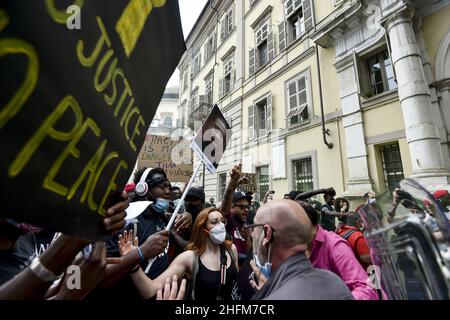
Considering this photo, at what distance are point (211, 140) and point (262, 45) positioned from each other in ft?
34.3

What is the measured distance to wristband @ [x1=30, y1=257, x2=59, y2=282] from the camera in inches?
28.9

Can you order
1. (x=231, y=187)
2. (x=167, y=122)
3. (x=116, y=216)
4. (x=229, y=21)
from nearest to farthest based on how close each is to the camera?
(x=116, y=216), (x=231, y=187), (x=229, y=21), (x=167, y=122)

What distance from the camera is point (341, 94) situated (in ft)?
23.0

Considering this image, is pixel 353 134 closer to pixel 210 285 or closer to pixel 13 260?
pixel 210 285

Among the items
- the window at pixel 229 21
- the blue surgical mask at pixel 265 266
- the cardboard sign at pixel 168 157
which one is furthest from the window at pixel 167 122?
the blue surgical mask at pixel 265 266

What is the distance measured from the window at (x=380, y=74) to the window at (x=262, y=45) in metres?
4.99

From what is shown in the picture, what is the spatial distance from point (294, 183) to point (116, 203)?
809 cm

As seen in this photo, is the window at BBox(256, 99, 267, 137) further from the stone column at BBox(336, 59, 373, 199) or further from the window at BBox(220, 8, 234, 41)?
the window at BBox(220, 8, 234, 41)

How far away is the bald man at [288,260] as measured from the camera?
985 millimetres

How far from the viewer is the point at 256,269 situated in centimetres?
152


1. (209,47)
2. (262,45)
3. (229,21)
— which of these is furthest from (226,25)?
(262,45)

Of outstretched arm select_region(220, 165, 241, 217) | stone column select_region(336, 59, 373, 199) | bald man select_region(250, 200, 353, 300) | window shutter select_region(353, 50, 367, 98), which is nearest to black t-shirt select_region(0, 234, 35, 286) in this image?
bald man select_region(250, 200, 353, 300)

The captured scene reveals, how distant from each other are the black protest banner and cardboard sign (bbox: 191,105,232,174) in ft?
4.26

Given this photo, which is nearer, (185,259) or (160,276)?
(160,276)
